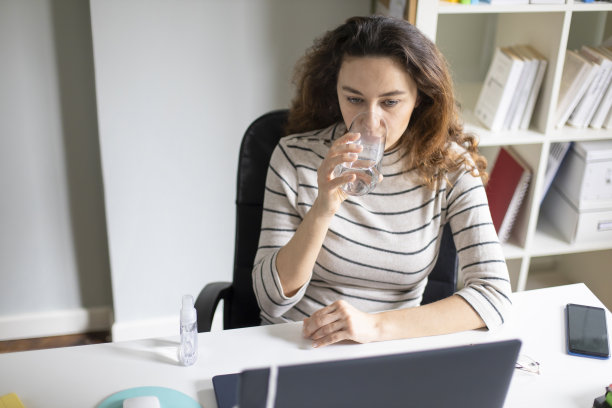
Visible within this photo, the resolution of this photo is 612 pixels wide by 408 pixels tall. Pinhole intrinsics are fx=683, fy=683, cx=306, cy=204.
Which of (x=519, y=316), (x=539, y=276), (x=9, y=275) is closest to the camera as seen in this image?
(x=519, y=316)

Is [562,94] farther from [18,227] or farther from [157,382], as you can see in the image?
[18,227]

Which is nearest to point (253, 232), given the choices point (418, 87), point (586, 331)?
point (418, 87)

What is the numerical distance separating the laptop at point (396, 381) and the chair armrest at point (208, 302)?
66cm

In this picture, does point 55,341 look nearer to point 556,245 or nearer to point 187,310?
point 187,310

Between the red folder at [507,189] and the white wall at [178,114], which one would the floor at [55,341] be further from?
Answer: the red folder at [507,189]

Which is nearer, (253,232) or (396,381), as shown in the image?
(396,381)

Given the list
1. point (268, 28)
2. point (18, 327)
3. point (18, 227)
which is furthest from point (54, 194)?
point (268, 28)

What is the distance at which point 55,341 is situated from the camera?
2.66 metres

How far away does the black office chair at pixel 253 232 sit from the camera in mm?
1689

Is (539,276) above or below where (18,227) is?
below

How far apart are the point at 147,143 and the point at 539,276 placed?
1682 millimetres

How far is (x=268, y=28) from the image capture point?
7.60ft

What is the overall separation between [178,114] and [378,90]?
1067mm

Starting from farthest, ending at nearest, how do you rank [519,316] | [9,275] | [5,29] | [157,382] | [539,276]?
[539,276]
[9,275]
[5,29]
[519,316]
[157,382]
